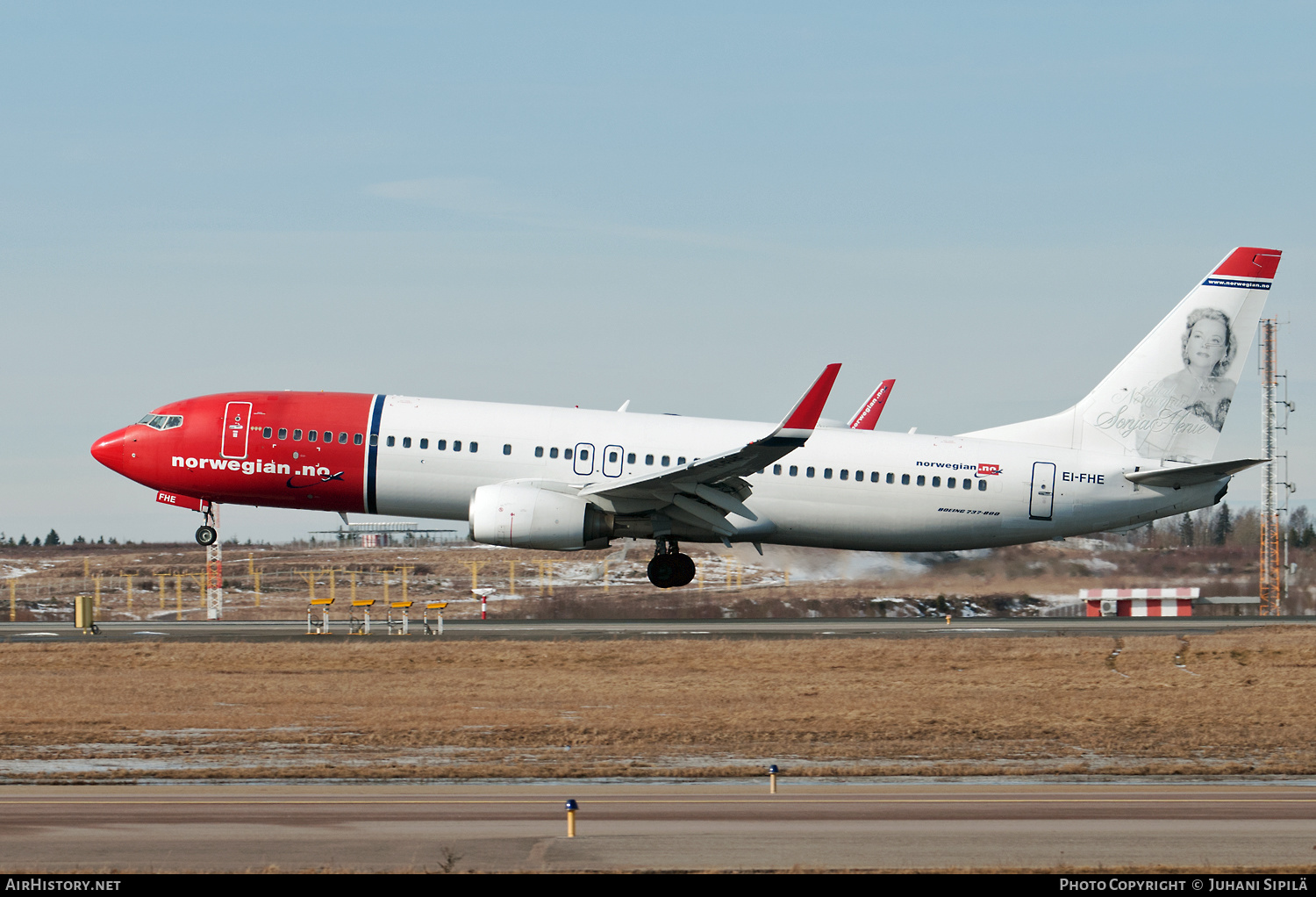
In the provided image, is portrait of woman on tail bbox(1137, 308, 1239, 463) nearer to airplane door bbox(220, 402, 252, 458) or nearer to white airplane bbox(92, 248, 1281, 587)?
white airplane bbox(92, 248, 1281, 587)

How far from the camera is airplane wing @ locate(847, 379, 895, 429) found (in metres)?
40.0

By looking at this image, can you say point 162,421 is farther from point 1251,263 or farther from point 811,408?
point 1251,263

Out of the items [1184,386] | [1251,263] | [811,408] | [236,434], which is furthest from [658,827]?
[1251,263]

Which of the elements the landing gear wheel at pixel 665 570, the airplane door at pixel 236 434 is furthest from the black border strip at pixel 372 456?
the landing gear wheel at pixel 665 570

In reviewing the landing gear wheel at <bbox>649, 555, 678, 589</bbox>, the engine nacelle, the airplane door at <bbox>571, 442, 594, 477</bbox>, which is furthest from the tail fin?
the engine nacelle

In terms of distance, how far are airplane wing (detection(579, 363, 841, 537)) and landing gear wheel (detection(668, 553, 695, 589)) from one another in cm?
145

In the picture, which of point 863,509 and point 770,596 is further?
→ point 770,596

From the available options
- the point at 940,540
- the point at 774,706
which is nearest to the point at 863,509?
the point at 940,540

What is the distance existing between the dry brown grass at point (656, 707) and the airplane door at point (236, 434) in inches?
242

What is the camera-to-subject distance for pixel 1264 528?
44375mm

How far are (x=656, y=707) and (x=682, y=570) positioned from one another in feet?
43.2

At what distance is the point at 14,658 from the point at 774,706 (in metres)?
15.6

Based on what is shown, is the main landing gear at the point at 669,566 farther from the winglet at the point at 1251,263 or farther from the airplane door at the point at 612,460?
the winglet at the point at 1251,263
